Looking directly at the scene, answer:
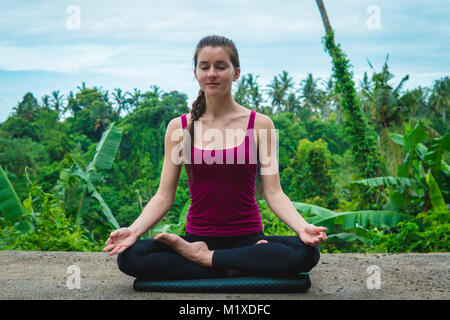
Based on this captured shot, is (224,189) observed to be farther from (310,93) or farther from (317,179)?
(310,93)

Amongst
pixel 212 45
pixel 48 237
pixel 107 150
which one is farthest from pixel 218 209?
pixel 107 150

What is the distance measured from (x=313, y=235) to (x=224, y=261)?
0.53m

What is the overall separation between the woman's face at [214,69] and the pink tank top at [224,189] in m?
0.32

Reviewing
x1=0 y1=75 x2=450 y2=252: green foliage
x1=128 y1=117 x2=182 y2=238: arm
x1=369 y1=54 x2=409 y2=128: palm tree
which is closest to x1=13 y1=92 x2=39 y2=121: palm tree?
x1=0 y1=75 x2=450 y2=252: green foliage

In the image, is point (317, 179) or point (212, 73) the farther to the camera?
point (317, 179)

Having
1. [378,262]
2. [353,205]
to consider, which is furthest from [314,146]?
[378,262]

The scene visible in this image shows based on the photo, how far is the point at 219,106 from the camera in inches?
109

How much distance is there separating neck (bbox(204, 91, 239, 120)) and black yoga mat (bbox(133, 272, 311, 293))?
959mm

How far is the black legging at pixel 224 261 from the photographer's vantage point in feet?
8.14

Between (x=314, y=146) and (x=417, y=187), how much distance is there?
16.5 metres

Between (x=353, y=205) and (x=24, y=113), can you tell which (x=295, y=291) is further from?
(x=24, y=113)

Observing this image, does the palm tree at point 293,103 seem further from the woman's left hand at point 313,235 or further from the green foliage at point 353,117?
the woman's left hand at point 313,235

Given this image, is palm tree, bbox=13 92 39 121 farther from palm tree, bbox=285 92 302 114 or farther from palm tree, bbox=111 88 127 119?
palm tree, bbox=285 92 302 114
